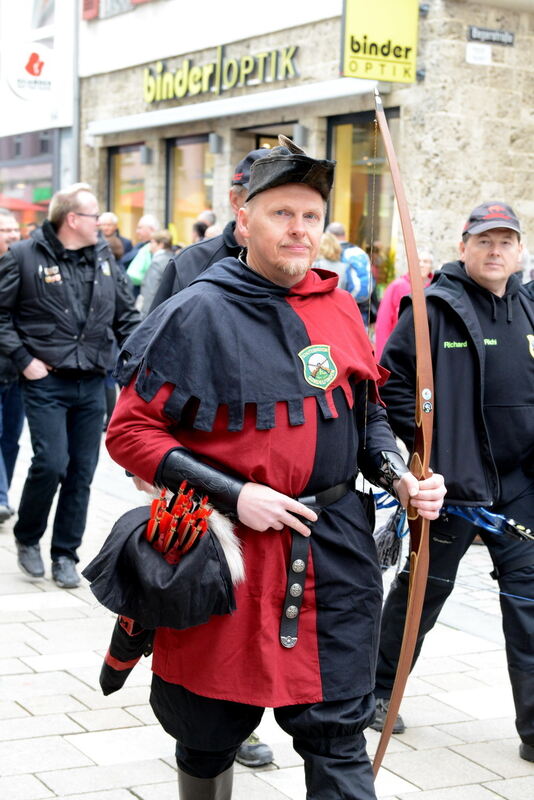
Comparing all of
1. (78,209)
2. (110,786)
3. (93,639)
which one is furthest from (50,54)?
(110,786)

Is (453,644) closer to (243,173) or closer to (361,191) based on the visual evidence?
(243,173)

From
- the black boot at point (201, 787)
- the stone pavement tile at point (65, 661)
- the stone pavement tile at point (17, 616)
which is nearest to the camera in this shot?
the black boot at point (201, 787)

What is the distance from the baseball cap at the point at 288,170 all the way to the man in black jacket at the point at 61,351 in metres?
3.38

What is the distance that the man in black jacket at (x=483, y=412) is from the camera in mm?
4434

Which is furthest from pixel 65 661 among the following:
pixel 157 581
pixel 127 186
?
pixel 127 186

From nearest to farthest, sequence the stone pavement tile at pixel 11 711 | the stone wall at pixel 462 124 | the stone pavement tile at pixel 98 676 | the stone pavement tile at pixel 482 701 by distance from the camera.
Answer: the stone pavement tile at pixel 11 711 → the stone pavement tile at pixel 482 701 → the stone pavement tile at pixel 98 676 → the stone wall at pixel 462 124

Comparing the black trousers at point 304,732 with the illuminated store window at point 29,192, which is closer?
the black trousers at point 304,732

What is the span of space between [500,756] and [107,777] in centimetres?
139

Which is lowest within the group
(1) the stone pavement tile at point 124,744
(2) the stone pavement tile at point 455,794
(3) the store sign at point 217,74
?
(2) the stone pavement tile at point 455,794

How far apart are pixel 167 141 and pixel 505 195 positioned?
6830 mm

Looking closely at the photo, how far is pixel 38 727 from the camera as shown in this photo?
14.9 ft

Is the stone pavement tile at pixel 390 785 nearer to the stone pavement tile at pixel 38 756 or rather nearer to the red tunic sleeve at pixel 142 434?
the stone pavement tile at pixel 38 756

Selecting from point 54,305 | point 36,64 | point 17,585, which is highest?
point 36,64

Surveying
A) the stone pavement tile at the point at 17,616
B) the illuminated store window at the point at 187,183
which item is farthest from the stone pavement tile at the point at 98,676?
the illuminated store window at the point at 187,183
